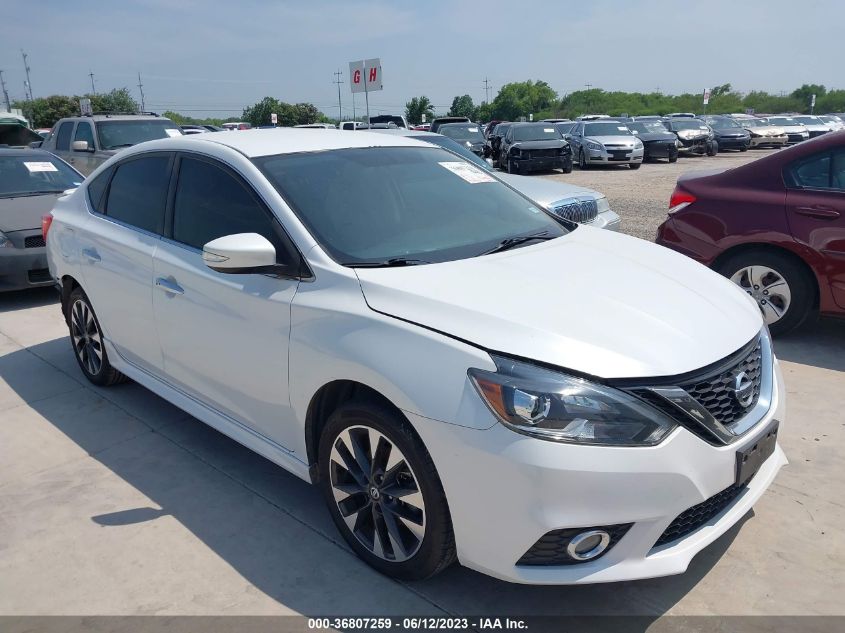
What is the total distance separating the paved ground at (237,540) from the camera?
8.95 ft

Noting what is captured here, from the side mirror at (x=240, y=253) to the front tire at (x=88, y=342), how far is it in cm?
202

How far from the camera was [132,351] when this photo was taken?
425 centimetres

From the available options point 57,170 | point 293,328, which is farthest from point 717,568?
point 57,170

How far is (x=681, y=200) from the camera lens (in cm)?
588

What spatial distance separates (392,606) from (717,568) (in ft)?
4.25

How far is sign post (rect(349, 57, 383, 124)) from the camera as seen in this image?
16734mm

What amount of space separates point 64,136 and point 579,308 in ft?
41.9

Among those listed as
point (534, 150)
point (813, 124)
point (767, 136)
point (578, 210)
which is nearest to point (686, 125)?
point (767, 136)

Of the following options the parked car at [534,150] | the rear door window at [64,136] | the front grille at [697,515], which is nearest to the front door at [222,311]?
the front grille at [697,515]

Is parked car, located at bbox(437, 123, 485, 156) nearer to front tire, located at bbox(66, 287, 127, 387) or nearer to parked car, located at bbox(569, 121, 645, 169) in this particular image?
parked car, located at bbox(569, 121, 645, 169)

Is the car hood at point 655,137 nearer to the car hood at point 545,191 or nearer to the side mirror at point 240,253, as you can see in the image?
the car hood at point 545,191

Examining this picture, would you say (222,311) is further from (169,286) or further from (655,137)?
(655,137)

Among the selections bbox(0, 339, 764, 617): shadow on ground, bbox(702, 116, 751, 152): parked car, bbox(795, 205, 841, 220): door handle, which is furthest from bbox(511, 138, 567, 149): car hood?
bbox(0, 339, 764, 617): shadow on ground

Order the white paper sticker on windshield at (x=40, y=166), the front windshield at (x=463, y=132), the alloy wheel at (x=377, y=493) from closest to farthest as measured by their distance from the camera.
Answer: the alloy wheel at (x=377, y=493) < the white paper sticker on windshield at (x=40, y=166) < the front windshield at (x=463, y=132)
